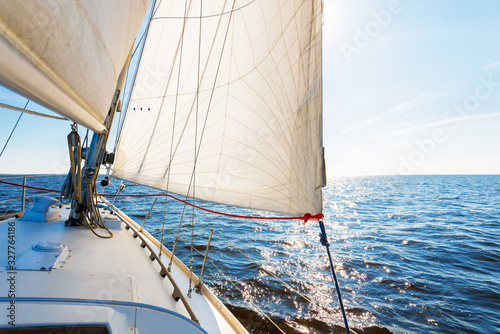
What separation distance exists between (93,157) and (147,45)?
69.8 inches

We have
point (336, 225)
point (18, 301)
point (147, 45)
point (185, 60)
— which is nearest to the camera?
point (18, 301)

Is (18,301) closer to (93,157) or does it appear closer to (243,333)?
(243,333)

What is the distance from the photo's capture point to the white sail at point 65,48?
61 centimetres

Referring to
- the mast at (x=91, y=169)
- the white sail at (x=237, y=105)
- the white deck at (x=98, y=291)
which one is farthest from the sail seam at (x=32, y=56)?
the mast at (x=91, y=169)

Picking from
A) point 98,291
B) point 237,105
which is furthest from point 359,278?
point 98,291

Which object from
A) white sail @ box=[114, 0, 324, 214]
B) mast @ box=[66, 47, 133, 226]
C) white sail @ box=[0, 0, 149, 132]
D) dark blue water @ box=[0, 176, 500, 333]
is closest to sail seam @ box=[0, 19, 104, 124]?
white sail @ box=[0, 0, 149, 132]

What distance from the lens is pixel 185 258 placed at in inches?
197

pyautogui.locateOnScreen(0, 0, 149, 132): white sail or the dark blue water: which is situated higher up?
pyautogui.locateOnScreen(0, 0, 149, 132): white sail

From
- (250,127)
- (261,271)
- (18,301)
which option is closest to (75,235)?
(18,301)

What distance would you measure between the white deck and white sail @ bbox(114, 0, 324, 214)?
91cm

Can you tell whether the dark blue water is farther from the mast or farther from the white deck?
the mast

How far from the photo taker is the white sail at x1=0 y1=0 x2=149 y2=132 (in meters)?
0.61

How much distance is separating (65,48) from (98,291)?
1.31 m

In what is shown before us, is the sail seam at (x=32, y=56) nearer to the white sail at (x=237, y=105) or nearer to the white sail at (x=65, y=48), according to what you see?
the white sail at (x=65, y=48)
